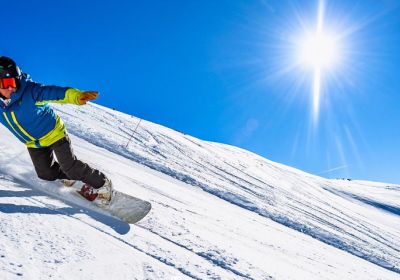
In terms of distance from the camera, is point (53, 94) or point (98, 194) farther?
point (98, 194)

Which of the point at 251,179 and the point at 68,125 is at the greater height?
the point at 251,179

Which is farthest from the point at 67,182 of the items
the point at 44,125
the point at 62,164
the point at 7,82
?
the point at 7,82

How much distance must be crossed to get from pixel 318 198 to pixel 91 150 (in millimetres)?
9297

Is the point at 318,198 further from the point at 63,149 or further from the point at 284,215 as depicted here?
the point at 63,149

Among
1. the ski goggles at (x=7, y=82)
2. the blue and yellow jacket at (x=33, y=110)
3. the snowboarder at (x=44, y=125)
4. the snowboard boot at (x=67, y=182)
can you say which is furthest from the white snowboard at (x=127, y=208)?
the ski goggles at (x=7, y=82)

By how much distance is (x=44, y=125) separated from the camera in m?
4.84

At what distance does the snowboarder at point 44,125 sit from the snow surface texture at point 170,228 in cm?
26

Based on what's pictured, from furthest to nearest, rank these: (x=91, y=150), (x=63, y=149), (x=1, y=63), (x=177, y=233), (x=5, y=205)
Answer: (x=91, y=150)
(x=63, y=149)
(x=177, y=233)
(x=1, y=63)
(x=5, y=205)

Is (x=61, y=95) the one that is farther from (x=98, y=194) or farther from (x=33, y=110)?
(x=98, y=194)

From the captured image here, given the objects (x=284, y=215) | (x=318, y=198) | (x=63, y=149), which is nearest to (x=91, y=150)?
(x=63, y=149)

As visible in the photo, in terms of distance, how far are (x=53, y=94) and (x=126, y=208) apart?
1.70 meters

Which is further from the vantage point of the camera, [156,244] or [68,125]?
[68,125]

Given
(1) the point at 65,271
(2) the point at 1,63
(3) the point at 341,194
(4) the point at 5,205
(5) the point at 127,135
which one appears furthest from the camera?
(3) the point at 341,194

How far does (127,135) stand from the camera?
42.0ft
